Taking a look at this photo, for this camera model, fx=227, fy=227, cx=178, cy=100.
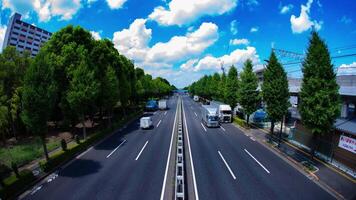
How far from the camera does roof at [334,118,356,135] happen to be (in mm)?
19481

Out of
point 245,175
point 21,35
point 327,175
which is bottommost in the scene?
point 245,175

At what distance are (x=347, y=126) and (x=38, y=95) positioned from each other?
27.2 meters

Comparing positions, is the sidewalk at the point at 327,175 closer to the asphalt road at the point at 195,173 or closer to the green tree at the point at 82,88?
the asphalt road at the point at 195,173

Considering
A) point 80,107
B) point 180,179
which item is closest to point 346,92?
point 180,179

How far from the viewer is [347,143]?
1964 cm

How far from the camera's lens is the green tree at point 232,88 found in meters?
48.1

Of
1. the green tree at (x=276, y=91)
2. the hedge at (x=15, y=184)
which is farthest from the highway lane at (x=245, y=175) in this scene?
the hedge at (x=15, y=184)

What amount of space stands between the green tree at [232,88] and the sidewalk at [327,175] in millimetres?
22180

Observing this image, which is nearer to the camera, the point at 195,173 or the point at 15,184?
the point at 15,184

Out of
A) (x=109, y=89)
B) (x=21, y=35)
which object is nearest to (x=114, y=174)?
(x=109, y=89)

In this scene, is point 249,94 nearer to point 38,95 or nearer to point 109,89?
point 109,89

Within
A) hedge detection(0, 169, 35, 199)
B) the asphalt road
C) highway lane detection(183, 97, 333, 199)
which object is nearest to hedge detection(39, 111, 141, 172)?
the asphalt road

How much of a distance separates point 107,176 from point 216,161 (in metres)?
10.1

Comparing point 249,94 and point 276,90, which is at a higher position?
point 276,90
